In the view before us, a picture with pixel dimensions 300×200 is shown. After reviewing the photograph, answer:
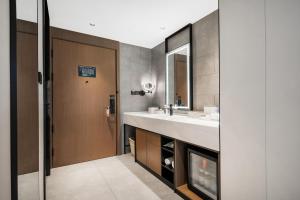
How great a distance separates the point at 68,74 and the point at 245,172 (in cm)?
283

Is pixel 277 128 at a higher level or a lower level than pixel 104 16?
lower

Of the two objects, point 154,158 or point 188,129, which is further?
point 154,158

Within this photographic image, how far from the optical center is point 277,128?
84 cm

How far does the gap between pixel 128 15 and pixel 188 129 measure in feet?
6.07

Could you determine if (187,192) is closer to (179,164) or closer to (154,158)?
(179,164)

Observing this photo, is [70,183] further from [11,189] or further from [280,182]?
[280,182]

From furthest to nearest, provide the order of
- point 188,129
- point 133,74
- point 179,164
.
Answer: point 133,74 → point 179,164 → point 188,129

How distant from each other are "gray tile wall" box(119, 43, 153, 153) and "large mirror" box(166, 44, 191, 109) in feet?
2.20

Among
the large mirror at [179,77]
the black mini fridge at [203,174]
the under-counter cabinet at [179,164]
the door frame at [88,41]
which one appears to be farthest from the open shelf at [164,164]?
the door frame at [88,41]

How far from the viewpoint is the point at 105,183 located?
2111 mm

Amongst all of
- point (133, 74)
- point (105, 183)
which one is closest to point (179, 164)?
point (105, 183)

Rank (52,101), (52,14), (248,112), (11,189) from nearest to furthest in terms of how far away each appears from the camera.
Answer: (11,189), (248,112), (52,14), (52,101)

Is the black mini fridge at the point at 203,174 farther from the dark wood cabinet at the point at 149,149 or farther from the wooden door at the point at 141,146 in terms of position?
→ the wooden door at the point at 141,146

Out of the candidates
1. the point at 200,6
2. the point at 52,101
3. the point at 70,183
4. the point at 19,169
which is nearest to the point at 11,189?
the point at 19,169
